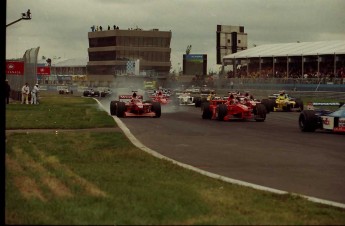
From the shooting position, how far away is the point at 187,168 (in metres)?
10.0

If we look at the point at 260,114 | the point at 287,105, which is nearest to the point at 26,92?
the point at 287,105

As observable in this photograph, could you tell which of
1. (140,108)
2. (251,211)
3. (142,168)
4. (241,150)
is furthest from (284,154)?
(140,108)

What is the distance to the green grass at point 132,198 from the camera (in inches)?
228

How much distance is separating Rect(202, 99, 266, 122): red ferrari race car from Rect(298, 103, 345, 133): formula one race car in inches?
194

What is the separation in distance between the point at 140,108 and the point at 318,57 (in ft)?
117

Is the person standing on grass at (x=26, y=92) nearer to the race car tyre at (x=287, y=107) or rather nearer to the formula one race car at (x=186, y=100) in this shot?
the formula one race car at (x=186, y=100)

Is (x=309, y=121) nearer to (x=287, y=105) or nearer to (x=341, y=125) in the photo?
(x=341, y=125)

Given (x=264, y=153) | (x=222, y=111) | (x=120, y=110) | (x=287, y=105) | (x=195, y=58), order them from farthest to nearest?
1. (x=195, y=58)
2. (x=287, y=105)
3. (x=120, y=110)
4. (x=222, y=111)
5. (x=264, y=153)

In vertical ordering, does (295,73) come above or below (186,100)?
above

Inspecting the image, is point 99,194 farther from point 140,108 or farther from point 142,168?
point 140,108

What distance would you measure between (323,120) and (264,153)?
6.77 meters

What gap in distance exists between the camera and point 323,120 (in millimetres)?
19203

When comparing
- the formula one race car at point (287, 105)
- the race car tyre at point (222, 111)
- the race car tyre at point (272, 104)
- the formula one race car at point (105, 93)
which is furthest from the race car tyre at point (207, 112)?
the formula one race car at point (105, 93)
